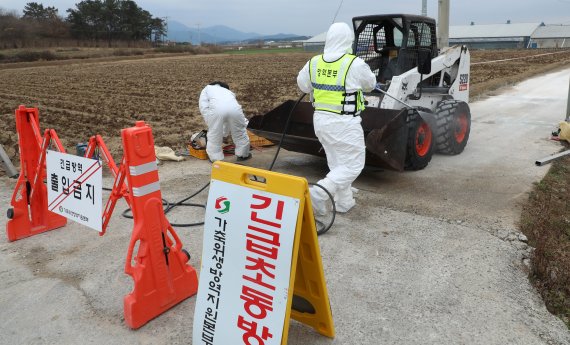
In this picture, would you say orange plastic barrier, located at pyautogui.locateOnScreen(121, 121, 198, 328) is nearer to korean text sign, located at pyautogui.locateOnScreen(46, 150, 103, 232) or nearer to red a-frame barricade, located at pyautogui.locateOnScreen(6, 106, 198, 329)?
red a-frame barricade, located at pyautogui.locateOnScreen(6, 106, 198, 329)

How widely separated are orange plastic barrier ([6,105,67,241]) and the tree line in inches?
2309

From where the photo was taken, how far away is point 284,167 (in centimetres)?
710

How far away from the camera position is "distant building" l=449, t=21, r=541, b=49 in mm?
67875

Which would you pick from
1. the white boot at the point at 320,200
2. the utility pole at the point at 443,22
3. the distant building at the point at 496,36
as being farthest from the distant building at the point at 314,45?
the white boot at the point at 320,200

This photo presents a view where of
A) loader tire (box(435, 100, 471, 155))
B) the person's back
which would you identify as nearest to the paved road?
loader tire (box(435, 100, 471, 155))

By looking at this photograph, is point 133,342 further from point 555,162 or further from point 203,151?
point 555,162

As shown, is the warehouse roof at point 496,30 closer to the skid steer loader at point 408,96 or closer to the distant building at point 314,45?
Result: the distant building at point 314,45

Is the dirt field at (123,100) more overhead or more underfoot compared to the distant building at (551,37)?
more underfoot

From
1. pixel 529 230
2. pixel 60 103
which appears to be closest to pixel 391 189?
pixel 529 230

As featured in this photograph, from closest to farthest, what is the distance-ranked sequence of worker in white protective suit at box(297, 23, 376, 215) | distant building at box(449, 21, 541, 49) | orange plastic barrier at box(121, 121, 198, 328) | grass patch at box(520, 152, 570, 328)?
orange plastic barrier at box(121, 121, 198, 328)
grass patch at box(520, 152, 570, 328)
worker in white protective suit at box(297, 23, 376, 215)
distant building at box(449, 21, 541, 49)

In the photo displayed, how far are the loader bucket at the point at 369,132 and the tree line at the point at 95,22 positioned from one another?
5773 cm

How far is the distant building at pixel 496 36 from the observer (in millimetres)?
67875

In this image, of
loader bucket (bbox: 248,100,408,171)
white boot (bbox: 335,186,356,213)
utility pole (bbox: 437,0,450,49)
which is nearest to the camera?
white boot (bbox: 335,186,356,213)

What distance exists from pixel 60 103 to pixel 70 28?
54590 mm
